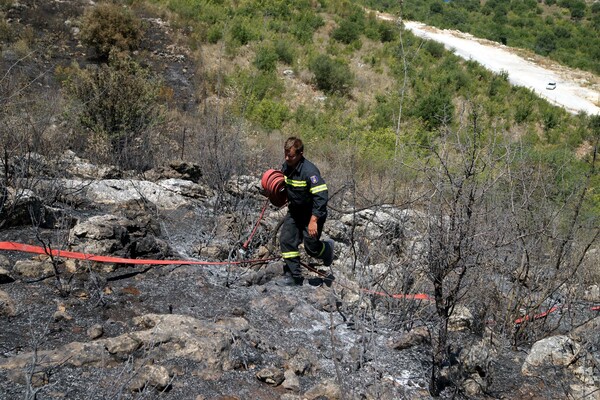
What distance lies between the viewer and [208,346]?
3.37 meters

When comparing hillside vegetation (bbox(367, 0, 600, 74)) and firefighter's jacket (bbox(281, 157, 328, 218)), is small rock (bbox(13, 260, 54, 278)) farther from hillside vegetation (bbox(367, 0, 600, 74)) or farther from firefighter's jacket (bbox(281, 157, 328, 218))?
hillside vegetation (bbox(367, 0, 600, 74))

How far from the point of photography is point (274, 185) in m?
4.77

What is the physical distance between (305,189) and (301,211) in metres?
0.26

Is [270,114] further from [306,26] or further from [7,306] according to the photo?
[7,306]

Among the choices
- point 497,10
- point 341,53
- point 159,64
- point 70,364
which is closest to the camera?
point 70,364

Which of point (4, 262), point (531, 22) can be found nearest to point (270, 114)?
point (4, 262)

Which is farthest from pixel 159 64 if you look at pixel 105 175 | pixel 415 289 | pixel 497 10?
pixel 497 10

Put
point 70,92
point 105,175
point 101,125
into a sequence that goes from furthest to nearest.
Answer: point 70,92
point 101,125
point 105,175

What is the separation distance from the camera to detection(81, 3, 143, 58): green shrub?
14.1m

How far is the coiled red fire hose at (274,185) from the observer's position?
477cm

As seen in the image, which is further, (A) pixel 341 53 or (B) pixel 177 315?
(A) pixel 341 53

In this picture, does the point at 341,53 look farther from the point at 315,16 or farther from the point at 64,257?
the point at 64,257

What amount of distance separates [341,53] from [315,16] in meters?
2.58

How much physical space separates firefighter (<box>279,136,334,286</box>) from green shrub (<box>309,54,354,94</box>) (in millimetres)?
11937
